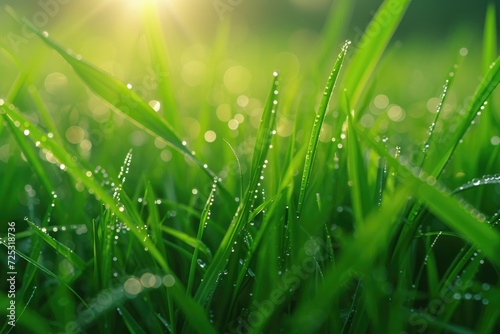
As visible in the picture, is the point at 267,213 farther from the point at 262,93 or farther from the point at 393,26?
the point at 262,93

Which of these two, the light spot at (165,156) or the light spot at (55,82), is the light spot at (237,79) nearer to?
the light spot at (55,82)

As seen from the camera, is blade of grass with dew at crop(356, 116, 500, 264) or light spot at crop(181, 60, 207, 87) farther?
light spot at crop(181, 60, 207, 87)

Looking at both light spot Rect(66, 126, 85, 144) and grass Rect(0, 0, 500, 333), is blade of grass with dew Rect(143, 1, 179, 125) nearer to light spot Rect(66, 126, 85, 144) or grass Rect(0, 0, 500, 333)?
grass Rect(0, 0, 500, 333)

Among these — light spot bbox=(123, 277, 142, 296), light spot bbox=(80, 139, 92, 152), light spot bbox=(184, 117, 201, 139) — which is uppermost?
light spot bbox=(184, 117, 201, 139)

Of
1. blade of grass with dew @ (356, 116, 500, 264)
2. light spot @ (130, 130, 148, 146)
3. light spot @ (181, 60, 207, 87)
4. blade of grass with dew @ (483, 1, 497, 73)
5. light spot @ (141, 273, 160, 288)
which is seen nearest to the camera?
blade of grass with dew @ (356, 116, 500, 264)

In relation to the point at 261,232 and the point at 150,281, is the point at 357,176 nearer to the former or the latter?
the point at 261,232

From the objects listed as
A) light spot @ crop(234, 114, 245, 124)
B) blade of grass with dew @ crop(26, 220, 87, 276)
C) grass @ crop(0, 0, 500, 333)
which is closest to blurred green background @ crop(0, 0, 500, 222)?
light spot @ crop(234, 114, 245, 124)

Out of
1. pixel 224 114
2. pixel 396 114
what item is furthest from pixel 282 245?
pixel 396 114
